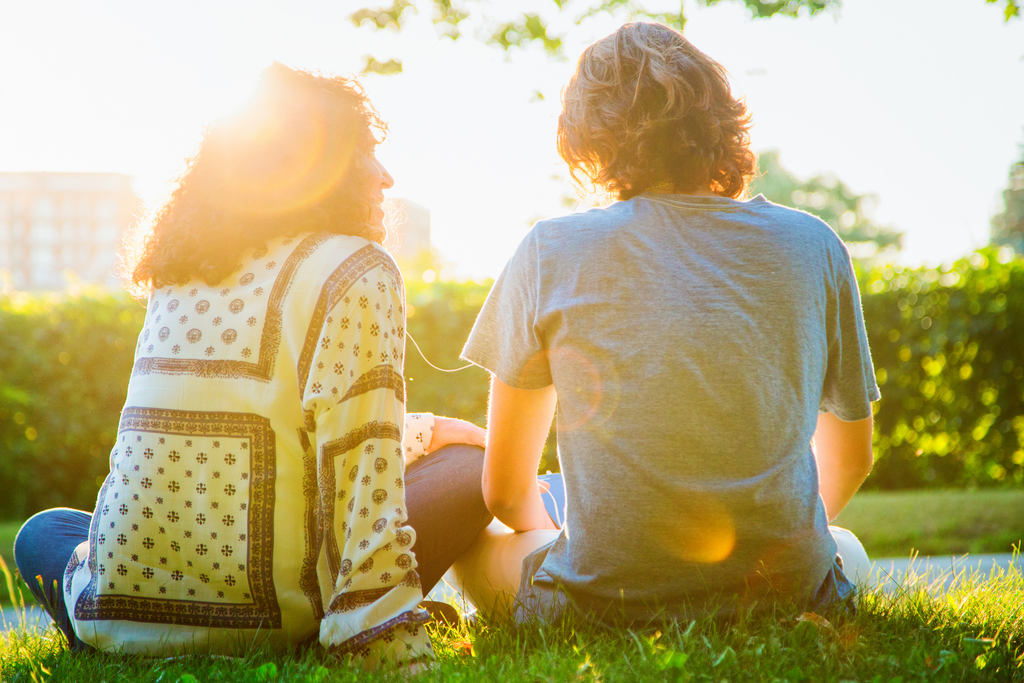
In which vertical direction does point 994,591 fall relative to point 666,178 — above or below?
below

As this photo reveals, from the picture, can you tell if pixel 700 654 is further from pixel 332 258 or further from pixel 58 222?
pixel 58 222

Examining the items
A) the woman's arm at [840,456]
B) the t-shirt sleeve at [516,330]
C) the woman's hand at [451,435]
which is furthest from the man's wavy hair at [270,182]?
the woman's arm at [840,456]

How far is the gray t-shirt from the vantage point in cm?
164

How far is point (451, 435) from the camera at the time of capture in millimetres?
2320

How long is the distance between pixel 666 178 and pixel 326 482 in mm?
1101

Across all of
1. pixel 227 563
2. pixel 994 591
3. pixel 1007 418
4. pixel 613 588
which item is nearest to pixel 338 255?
pixel 227 563

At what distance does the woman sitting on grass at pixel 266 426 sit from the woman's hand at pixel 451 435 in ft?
1.58

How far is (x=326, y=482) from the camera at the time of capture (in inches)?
69.1

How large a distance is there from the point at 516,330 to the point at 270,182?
731mm

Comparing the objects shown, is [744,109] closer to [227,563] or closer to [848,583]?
[848,583]

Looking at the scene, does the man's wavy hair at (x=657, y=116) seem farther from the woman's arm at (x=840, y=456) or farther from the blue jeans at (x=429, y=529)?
the blue jeans at (x=429, y=529)

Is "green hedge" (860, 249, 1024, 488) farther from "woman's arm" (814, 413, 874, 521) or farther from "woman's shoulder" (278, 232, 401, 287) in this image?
"woman's shoulder" (278, 232, 401, 287)

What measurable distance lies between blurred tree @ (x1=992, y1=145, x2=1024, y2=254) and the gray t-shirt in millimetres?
43628

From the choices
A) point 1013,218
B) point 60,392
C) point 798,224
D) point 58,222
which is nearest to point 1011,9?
point 798,224
